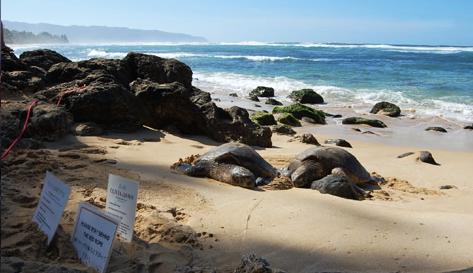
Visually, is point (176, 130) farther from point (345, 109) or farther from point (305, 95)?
point (305, 95)

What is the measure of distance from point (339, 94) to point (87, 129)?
13.9 meters

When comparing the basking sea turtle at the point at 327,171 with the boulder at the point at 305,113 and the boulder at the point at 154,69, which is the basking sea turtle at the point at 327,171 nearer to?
the boulder at the point at 154,69

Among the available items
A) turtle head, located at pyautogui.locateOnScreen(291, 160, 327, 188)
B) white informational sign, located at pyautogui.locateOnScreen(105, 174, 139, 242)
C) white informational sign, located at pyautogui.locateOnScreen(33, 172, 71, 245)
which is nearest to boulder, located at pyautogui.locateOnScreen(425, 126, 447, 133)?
turtle head, located at pyautogui.locateOnScreen(291, 160, 327, 188)

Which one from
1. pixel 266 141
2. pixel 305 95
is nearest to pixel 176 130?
pixel 266 141

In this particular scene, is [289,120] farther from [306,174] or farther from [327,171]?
[306,174]

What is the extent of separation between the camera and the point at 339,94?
20.0 m

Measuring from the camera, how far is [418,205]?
5.61m

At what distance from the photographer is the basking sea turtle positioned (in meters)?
5.83

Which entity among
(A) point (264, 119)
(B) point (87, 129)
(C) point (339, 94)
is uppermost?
(B) point (87, 129)

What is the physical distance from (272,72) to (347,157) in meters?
23.5

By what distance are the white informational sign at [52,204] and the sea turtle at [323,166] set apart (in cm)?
337

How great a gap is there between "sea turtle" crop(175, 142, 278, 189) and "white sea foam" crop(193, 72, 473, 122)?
975 cm

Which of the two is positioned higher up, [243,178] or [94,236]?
[94,236]

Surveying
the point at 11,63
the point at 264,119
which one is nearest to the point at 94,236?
the point at 11,63
